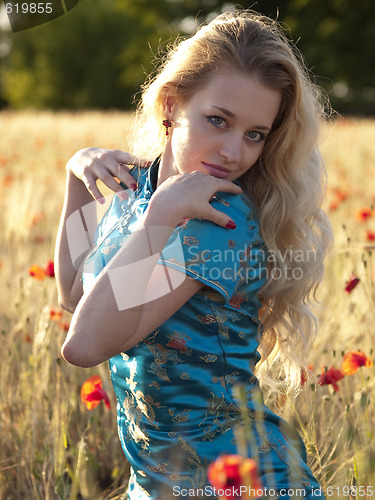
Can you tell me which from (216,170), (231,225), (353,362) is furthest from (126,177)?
(353,362)

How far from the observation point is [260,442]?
1351mm

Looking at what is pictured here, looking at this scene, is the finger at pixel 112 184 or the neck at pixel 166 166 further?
the finger at pixel 112 184

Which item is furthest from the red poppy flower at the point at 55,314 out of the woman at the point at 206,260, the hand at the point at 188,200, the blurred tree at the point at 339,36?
the blurred tree at the point at 339,36

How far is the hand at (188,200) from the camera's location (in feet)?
4.10

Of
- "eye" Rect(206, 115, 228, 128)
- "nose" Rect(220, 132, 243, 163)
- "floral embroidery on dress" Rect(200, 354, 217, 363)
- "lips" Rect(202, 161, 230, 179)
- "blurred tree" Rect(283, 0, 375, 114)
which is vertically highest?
"blurred tree" Rect(283, 0, 375, 114)

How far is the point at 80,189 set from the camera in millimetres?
1785

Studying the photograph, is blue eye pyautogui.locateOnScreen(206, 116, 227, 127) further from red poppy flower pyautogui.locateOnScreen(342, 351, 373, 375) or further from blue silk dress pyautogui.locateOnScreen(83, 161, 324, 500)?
red poppy flower pyautogui.locateOnScreen(342, 351, 373, 375)

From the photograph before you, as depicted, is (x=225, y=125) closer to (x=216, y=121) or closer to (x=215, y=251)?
(x=216, y=121)

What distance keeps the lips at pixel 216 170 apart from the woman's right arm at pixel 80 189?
308 millimetres

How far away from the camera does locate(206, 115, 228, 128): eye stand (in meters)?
1.38

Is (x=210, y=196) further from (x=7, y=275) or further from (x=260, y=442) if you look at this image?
(x=7, y=275)

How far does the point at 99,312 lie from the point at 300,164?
26.0 inches

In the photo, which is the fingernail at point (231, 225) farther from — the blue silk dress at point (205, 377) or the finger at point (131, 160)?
the finger at point (131, 160)

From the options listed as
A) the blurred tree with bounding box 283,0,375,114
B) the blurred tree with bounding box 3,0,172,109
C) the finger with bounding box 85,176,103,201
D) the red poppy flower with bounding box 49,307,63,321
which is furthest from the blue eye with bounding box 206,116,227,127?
the blurred tree with bounding box 3,0,172,109
